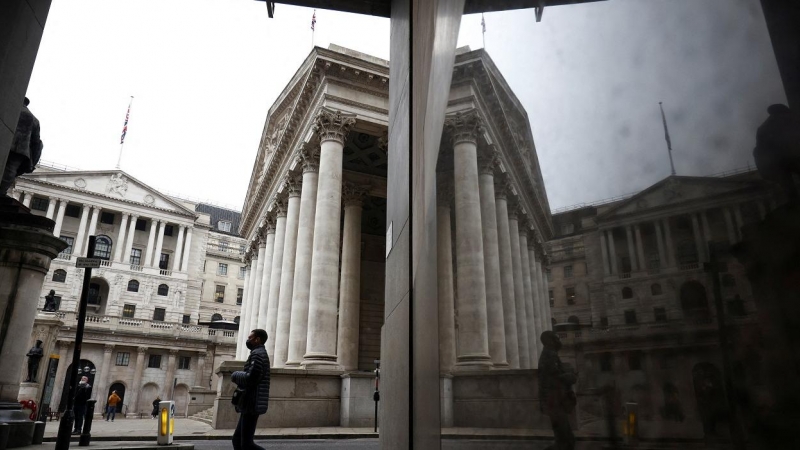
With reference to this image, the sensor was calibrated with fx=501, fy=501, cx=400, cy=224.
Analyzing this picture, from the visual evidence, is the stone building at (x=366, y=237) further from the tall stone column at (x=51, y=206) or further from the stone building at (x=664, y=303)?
the tall stone column at (x=51, y=206)

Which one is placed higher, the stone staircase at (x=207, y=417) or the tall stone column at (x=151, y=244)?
the tall stone column at (x=151, y=244)

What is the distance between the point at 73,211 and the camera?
60.2 m

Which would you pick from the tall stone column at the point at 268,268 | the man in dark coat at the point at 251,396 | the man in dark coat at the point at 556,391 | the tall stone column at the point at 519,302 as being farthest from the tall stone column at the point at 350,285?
the man in dark coat at the point at 556,391

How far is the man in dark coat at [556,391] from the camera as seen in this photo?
1.10 metres

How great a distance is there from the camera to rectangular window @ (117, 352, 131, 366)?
52031mm

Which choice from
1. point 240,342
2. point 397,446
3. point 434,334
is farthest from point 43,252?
point 240,342

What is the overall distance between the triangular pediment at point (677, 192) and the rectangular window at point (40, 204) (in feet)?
230

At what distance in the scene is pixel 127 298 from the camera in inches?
2309

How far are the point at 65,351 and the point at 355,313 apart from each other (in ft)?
131

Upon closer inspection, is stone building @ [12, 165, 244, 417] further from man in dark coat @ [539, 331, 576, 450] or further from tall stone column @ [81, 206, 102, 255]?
man in dark coat @ [539, 331, 576, 450]

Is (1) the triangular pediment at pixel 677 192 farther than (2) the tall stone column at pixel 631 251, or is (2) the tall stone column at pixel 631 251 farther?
(2) the tall stone column at pixel 631 251

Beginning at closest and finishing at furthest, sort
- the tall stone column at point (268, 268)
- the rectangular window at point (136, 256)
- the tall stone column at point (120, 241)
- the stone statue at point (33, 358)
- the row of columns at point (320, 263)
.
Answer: the stone statue at point (33, 358)
the row of columns at point (320, 263)
the tall stone column at point (268, 268)
the tall stone column at point (120, 241)
the rectangular window at point (136, 256)

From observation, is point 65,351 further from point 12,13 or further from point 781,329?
point 781,329

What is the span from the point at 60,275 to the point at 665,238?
67.2 metres
